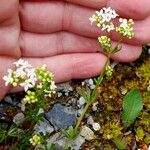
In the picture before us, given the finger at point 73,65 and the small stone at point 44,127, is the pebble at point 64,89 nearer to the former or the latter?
the finger at point 73,65

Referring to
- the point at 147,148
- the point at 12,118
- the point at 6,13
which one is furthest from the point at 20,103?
the point at 147,148

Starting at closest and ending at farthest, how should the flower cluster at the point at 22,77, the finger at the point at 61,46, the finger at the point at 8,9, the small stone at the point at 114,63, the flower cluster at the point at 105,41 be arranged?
the flower cluster at the point at 22,77 → the flower cluster at the point at 105,41 → the finger at the point at 8,9 → the finger at the point at 61,46 → the small stone at the point at 114,63

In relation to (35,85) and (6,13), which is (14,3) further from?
(35,85)

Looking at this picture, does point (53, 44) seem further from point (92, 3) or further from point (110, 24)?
point (110, 24)

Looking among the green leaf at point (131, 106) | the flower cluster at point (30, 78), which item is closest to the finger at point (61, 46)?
the green leaf at point (131, 106)

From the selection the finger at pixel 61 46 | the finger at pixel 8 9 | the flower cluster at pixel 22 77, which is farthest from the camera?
the finger at pixel 61 46

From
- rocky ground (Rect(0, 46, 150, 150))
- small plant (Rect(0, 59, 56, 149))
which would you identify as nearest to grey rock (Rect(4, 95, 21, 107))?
rocky ground (Rect(0, 46, 150, 150))

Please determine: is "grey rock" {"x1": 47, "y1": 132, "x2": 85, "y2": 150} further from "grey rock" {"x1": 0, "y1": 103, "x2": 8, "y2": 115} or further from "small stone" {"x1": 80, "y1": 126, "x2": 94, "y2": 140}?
"grey rock" {"x1": 0, "y1": 103, "x2": 8, "y2": 115}
